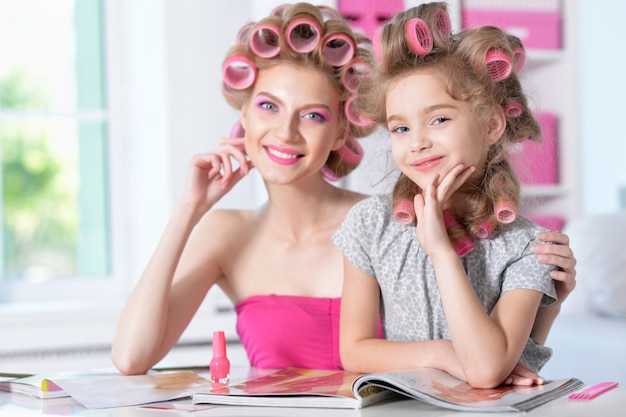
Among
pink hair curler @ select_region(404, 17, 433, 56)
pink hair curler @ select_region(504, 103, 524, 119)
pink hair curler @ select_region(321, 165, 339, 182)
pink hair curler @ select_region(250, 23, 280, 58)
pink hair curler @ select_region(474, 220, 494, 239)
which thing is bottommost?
pink hair curler @ select_region(474, 220, 494, 239)

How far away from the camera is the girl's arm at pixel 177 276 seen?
1.60 metres

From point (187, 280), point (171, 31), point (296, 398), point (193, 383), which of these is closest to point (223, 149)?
point (187, 280)

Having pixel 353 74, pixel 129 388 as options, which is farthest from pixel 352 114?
pixel 129 388

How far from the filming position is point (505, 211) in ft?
4.42

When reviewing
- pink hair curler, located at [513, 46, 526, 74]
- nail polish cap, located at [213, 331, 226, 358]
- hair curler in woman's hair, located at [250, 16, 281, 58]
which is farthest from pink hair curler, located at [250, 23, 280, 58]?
nail polish cap, located at [213, 331, 226, 358]

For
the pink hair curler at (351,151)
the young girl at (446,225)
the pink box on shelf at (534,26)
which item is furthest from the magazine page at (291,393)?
the pink box on shelf at (534,26)

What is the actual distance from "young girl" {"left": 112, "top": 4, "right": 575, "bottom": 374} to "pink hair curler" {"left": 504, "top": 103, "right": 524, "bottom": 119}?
0.26 meters

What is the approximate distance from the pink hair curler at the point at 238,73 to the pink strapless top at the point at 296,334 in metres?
0.43

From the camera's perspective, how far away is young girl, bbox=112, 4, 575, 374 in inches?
64.8

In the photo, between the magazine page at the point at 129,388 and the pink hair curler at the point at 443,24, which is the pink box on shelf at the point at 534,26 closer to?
the pink hair curler at the point at 443,24

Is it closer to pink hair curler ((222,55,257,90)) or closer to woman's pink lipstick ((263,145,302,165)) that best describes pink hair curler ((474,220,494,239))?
woman's pink lipstick ((263,145,302,165))

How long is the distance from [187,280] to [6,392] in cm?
49

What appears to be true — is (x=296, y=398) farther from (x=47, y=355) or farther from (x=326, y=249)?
(x=47, y=355)

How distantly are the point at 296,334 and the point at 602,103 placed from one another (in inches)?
84.1
